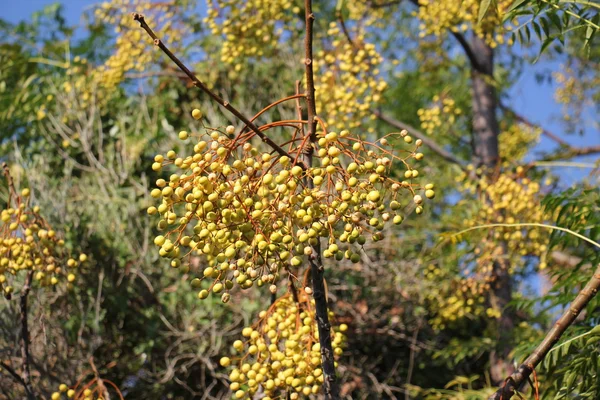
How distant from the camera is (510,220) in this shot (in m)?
Answer: 4.12

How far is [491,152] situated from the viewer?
5.63 m

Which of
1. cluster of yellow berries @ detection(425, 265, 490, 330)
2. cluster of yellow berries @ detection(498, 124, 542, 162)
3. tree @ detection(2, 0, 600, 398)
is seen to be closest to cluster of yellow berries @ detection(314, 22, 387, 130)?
tree @ detection(2, 0, 600, 398)

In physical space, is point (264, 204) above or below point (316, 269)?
above

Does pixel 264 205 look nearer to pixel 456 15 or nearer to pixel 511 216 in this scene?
pixel 511 216

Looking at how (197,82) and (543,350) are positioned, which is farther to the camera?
(543,350)

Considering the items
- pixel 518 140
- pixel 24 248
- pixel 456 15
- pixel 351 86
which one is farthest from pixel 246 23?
pixel 518 140

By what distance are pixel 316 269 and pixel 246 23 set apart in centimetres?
244

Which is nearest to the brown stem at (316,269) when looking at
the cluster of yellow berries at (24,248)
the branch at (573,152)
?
the cluster of yellow berries at (24,248)

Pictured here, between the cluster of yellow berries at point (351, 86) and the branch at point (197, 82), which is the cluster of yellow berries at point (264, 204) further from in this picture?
the cluster of yellow berries at point (351, 86)

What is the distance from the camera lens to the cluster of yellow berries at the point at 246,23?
3791 millimetres

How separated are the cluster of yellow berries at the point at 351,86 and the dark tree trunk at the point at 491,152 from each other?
49.1 inches

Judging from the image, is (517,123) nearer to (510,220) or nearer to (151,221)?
(510,220)

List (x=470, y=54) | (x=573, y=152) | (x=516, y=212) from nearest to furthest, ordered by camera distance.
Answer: (x=516, y=212) < (x=470, y=54) < (x=573, y=152)

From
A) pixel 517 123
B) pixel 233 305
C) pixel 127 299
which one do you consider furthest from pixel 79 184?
pixel 517 123
